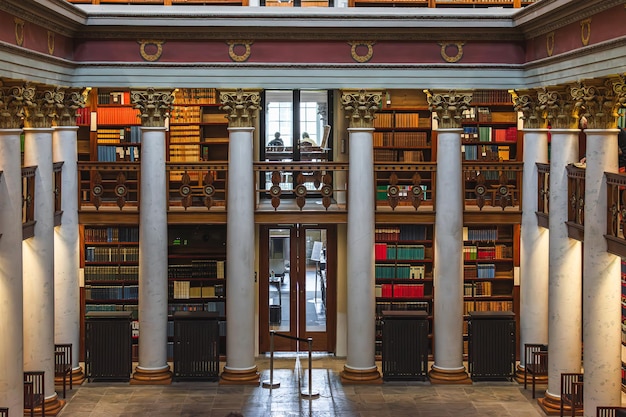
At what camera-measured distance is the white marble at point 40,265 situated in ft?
39.7

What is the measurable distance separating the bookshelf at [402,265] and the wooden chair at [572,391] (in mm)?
3362

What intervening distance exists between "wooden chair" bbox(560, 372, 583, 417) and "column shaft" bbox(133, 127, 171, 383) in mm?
5028

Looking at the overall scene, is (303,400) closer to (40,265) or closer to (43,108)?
(40,265)

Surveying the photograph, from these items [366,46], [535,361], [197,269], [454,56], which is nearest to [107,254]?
[197,269]

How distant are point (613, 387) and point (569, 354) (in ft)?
4.34

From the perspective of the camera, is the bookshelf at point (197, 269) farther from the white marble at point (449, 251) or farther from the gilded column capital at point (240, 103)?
the white marble at point (449, 251)

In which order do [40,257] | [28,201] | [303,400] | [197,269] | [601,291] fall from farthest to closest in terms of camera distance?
[197,269]
[303,400]
[40,257]
[28,201]
[601,291]

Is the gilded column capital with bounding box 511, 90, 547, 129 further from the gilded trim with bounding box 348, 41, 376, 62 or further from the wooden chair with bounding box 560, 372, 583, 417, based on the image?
the wooden chair with bounding box 560, 372, 583, 417

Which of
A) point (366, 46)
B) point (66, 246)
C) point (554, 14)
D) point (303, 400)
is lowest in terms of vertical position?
point (303, 400)

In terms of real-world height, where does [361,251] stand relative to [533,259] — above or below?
above

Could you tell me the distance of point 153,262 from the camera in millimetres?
13523

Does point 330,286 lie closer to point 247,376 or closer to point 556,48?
point 247,376

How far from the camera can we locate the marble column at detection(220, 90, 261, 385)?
13.4 meters

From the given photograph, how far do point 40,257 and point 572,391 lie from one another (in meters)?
6.15
